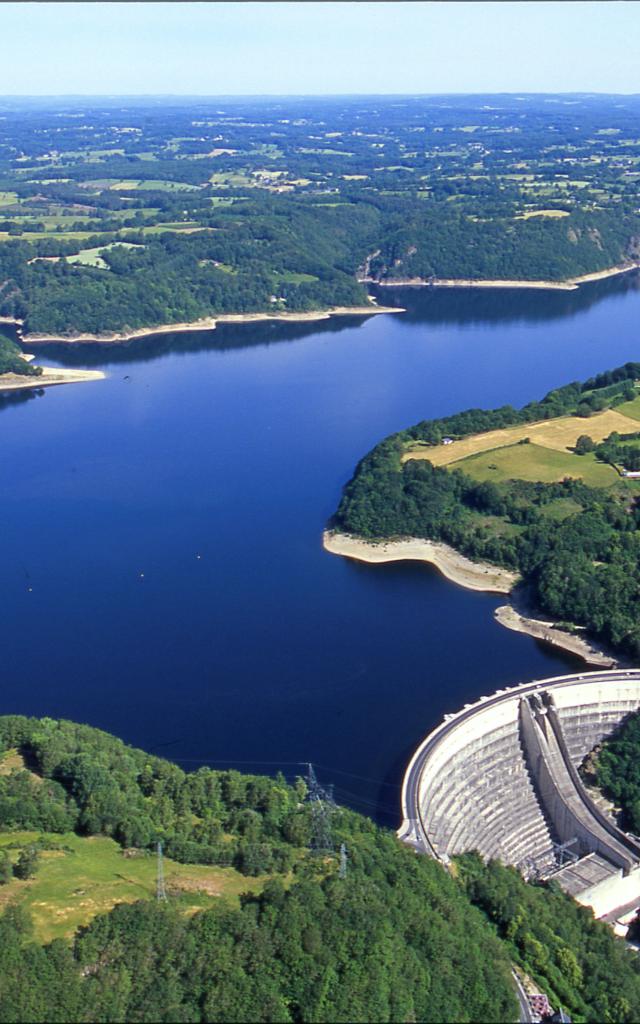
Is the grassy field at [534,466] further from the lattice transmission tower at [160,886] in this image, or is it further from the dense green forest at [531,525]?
the lattice transmission tower at [160,886]

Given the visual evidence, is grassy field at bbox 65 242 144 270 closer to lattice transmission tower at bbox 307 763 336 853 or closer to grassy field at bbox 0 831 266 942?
lattice transmission tower at bbox 307 763 336 853

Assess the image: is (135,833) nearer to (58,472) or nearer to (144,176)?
(58,472)

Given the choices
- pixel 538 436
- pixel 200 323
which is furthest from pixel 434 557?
pixel 200 323

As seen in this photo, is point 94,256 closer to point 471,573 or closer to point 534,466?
point 534,466

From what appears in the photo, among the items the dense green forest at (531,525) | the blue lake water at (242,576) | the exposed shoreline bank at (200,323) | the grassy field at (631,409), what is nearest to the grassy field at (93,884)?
the blue lake water at (242,576)

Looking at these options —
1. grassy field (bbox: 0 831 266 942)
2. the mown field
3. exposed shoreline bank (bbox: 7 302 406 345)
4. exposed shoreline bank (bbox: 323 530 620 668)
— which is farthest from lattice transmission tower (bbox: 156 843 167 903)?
exposed shoreline bank (bbox: 7 302 406 345)
